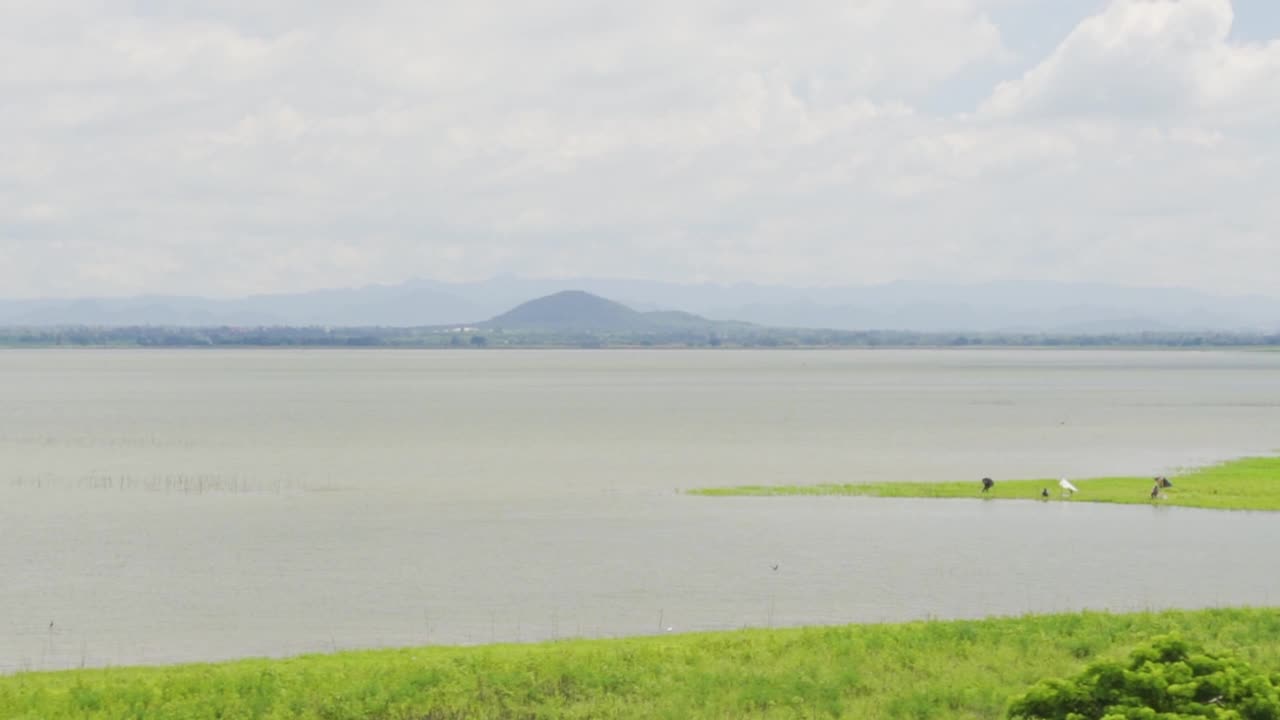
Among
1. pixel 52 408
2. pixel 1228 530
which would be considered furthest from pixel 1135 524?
pixel 52 408

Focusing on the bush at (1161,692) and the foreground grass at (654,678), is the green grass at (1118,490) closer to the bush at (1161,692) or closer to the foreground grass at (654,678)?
the foreground grass at (654,678)

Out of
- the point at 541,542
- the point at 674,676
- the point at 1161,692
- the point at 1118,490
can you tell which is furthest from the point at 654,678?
the point at 1118,490

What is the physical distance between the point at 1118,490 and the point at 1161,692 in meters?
55.2

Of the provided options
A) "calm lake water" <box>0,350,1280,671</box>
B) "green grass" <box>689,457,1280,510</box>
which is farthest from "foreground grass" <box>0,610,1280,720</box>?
"green grass" <box>689,457,1280,510</box>

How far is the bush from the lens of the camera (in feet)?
68.7

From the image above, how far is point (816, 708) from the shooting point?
2814 cm

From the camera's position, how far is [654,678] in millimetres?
30109

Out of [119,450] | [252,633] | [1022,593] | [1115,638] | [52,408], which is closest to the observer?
[1115,638]

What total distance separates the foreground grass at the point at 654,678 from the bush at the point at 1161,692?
6326mm

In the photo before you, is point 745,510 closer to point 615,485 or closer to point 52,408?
point 615,485

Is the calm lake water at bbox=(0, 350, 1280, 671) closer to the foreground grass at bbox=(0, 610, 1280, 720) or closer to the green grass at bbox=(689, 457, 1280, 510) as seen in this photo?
the green grass at bbox=(689, 457, 1280, 510)

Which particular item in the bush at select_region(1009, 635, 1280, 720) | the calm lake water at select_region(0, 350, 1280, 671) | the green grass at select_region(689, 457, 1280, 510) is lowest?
the calm lake water at select_region(0, 350, 1280, 671)

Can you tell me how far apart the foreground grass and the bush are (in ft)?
20.8

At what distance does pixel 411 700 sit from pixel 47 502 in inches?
2090
